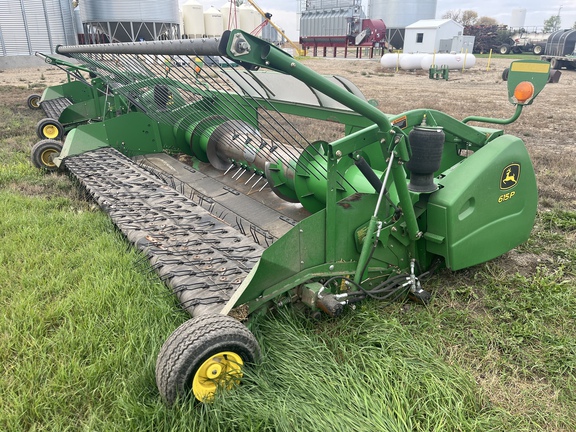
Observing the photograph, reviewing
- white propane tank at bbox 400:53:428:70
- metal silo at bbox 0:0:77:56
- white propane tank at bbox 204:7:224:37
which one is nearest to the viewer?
metal silo at bbox 0:0:77:56

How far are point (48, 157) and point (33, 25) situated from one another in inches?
930

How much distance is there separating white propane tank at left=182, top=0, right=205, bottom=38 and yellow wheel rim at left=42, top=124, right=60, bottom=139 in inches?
1242

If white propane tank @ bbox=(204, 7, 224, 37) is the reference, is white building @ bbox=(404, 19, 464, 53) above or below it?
below

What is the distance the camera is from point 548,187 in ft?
18.3

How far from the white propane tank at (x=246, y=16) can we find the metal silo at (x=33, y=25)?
19476 millimetres

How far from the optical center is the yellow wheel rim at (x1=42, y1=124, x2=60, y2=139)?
25.2 ft

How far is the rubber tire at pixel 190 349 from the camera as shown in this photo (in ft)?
6.68

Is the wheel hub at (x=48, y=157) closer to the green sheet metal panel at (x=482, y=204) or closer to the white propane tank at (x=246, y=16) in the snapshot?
the green sheet metal panel at (x=482, y=204)

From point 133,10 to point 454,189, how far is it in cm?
2321

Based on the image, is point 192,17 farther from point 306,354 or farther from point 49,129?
point 306,354

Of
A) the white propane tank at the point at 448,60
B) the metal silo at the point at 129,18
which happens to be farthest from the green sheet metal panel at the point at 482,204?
the white propane tank at the point at 448,60

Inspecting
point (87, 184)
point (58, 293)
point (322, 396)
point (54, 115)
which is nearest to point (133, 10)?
point (54, 115)

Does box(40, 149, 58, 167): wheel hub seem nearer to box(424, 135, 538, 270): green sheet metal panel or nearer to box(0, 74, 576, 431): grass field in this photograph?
box(0, 74, 576, 431): grass field

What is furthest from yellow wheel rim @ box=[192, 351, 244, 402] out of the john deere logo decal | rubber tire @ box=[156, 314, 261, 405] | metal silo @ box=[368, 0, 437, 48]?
metal silo @ box=[368, 0, 437, 48]
